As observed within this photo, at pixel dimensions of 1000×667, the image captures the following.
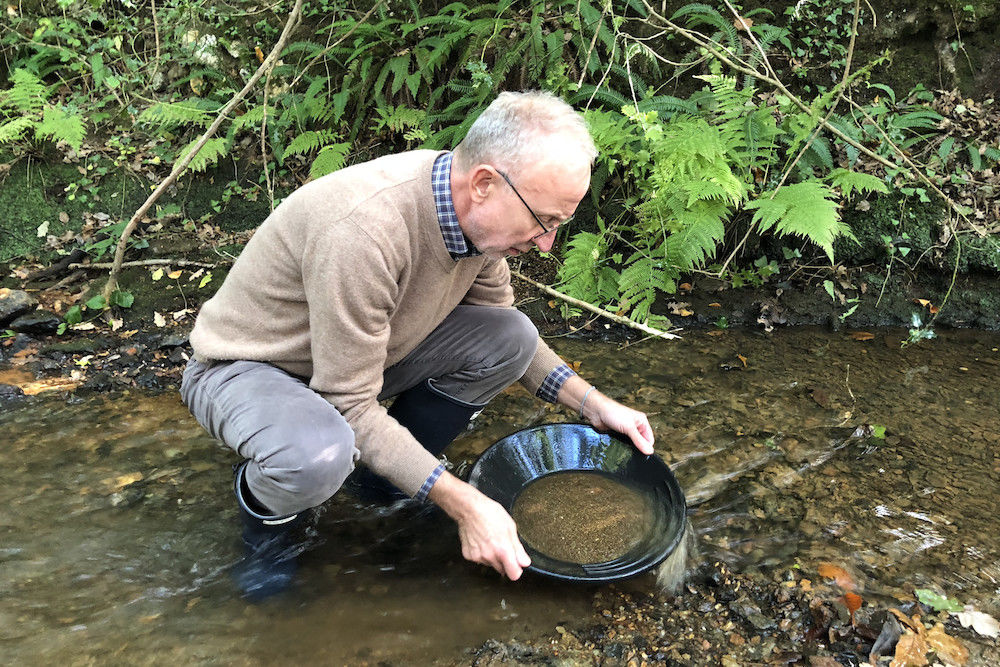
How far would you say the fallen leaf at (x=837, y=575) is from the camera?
2213 mm

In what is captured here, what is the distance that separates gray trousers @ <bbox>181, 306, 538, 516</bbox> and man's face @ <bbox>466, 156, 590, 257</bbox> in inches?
21.4

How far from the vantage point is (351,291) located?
5.99ft

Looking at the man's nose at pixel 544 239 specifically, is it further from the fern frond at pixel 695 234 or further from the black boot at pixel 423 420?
the fern frond at pixel 695 234

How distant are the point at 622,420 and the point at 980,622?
47.3 inches

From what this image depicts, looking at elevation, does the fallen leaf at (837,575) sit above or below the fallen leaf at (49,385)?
below

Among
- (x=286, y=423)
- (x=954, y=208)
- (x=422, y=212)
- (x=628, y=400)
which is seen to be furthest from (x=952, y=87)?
(x=286, y=423)

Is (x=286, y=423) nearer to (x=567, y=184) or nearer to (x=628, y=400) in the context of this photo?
(x=567, y=184)

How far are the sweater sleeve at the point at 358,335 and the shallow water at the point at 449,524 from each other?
1.72 ft

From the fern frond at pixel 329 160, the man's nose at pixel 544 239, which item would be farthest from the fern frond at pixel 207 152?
the man's nose at pixel 544 239

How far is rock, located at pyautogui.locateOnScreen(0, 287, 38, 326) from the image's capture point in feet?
12.8

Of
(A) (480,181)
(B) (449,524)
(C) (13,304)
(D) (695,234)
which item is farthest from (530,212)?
(C) (13,304)

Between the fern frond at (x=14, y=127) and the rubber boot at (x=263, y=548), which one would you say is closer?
the rubber boot at (x=263, y=548)

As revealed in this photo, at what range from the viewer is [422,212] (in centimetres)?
195

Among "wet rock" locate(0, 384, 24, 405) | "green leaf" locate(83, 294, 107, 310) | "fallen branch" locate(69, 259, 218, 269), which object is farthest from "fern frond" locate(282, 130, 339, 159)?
"wet rock" locate(0, 384, 24, 405)
